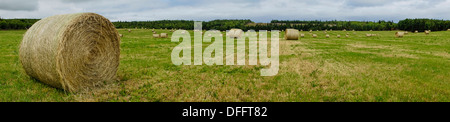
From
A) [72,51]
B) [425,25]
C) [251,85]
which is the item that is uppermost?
[425,25]

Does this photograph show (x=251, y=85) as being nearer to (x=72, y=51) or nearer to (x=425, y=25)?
(x=72, y=51)

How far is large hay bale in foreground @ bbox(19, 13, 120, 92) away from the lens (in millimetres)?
7207

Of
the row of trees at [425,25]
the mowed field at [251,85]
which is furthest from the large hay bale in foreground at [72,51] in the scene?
the row of trees at [425,25]

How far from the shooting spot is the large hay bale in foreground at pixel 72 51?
721cm

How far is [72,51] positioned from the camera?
776cm

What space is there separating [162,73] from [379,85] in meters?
7.49

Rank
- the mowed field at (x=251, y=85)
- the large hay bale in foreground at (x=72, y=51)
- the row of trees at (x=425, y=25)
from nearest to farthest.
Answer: the mowed field at (x=251, y=85) < the large hay bale in foreground at (x=72, y=51) < the row of trees at (x=425, y=25)

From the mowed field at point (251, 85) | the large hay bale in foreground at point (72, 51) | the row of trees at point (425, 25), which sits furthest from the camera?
the row of trees at point (425, 25)

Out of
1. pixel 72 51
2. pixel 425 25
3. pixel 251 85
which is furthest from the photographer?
pixel 425 25

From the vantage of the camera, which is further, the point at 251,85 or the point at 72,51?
the point at 251,85

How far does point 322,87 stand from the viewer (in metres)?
7.92

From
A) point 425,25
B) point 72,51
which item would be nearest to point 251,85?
point 72,51

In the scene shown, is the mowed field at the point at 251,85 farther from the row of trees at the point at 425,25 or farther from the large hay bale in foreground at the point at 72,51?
the row of trees at the point at 425,25
